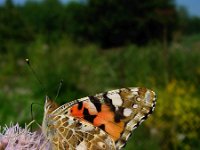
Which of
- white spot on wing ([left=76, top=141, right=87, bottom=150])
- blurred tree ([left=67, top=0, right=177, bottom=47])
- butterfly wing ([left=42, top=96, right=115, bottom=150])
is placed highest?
butterfly wing ([left=42, top=96, right=115, bottom=150])

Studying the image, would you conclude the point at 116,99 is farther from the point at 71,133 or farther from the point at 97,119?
the point at 71,133

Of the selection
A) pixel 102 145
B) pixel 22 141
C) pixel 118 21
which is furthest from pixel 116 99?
pixel 118 21

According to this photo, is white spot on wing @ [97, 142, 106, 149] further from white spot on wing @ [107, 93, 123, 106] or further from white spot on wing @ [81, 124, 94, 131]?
white spot on wing @ [107, 93, 123, 106]

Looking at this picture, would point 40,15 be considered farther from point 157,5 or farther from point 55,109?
point 55,109

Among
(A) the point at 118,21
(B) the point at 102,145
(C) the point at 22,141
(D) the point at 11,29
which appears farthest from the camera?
(A) the point at 118,21

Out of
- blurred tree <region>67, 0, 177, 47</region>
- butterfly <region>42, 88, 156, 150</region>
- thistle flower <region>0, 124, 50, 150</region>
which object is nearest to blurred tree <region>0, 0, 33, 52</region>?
blurred tree <region>67, 0, 177, 47</region>

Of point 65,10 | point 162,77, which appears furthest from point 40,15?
point 162,77
